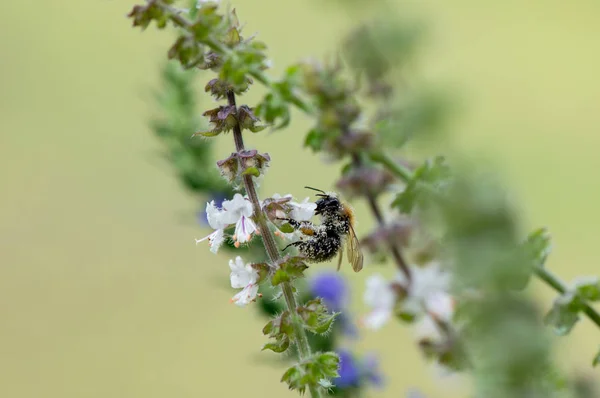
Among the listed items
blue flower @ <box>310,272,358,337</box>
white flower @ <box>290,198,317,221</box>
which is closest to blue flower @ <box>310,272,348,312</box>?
blue flower @ <box>310,272,358,337</box>

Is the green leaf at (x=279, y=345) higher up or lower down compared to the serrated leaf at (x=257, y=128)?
lower down

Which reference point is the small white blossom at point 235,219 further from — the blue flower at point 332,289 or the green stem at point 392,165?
the blue flower at point 332,289

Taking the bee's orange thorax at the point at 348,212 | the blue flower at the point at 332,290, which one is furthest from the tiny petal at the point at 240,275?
the blue flower at the point at 332,290

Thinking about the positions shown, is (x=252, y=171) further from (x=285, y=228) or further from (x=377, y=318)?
(x=377, y=318)

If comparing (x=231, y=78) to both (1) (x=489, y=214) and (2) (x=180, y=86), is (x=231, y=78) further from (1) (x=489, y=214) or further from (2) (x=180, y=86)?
(2) (x=180, y=86)

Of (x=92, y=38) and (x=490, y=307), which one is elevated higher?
(x=92, y=38)

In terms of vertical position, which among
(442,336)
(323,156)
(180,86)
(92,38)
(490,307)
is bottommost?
(490,307)

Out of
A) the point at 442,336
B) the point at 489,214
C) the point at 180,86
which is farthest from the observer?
the point at 180,86

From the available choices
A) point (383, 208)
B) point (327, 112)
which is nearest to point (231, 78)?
point (327, 112)
